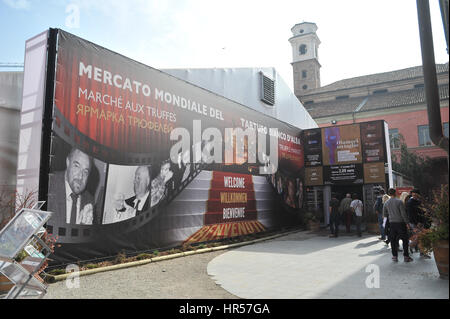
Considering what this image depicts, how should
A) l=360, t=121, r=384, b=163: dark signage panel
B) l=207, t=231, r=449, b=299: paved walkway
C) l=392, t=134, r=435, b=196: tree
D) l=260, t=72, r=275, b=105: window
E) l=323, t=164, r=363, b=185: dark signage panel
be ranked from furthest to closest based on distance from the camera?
l=392, t=134, r=435, b=196: tree
l=323, t=164, r=363, b=185: dark signage panel
l=360, t=121, r=384, b=163: dark signage panel
l=260, t=72, r=275, b=105: window
l=207, t=231, r=449, b=299: paved walkway

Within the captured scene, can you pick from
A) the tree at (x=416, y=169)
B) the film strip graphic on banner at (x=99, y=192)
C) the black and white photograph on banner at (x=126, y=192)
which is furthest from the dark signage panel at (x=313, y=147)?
the tree at (x=416, y=169)

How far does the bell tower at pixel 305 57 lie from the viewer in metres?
48.4

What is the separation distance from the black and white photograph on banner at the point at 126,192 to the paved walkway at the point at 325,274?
→ 90.7 inches

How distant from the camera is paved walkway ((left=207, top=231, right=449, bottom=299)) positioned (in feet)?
17.2

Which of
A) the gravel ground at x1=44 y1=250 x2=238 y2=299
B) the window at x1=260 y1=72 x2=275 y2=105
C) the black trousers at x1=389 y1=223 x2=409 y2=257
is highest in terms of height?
the window at x1=260 y1=72 x2=275 y2=105

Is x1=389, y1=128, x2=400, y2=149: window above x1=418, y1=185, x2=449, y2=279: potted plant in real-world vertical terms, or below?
above

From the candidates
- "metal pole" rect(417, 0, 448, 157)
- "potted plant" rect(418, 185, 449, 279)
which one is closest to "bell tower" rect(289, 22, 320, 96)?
"metal pole" rect(417, 0, 448, 157)

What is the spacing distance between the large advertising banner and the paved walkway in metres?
1.96

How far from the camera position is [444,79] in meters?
34.8

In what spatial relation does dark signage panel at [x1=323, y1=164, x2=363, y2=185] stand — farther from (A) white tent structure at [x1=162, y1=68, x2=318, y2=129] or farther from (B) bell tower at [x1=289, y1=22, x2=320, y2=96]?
(B) bell tower at [x1=289, y1=22, x2=320, y2=96]

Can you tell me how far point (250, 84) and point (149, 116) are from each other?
7.19m

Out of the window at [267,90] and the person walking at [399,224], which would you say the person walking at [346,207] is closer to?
the window at [267,90]

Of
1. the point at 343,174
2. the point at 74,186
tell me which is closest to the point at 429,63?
the point at 74,186

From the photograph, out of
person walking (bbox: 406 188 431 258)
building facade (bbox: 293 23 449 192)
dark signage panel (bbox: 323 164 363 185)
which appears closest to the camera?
person walking (bbox: 406 188 431 258)
